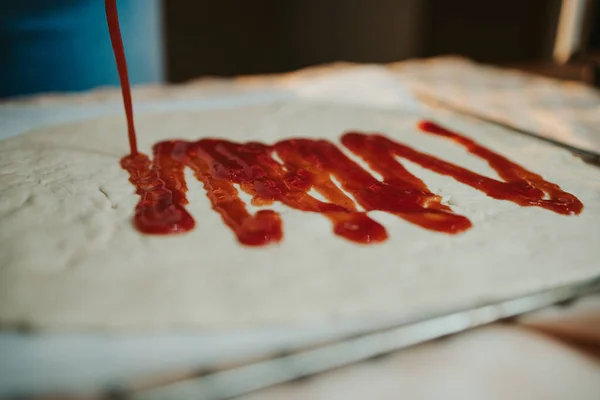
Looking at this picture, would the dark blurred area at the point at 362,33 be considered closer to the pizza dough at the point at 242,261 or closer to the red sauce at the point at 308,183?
the red sauce at the point at 308,183

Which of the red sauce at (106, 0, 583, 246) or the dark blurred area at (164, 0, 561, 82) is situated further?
the dark blurred area at (164, 0, 561, 82)

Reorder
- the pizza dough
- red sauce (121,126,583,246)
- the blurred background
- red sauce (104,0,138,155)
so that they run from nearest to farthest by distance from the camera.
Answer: the pizza dough
red sauce (121,126,583,246)
red sauce (104,0,138,155)
the blurred background

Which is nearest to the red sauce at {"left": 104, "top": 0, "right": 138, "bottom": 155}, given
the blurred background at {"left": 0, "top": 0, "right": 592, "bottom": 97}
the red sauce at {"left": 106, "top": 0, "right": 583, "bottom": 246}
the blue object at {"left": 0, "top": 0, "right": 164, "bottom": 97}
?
the red sauce at {"left": 106, "top": 0, "right": 583, "bottom": 246}

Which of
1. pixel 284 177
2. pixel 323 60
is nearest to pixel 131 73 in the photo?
pixel 323 60

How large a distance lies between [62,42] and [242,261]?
154 cm

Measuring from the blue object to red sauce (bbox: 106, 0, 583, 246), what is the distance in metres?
1.06

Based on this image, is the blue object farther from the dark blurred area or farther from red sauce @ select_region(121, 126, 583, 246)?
red sauce @ select_region(121, 126, 583, 246)

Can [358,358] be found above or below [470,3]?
below

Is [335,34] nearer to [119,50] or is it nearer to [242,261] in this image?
[119,50]

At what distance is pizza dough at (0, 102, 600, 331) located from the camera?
48 cm

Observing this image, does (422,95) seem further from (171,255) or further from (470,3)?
(470,3)

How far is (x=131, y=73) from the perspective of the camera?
1974 mm

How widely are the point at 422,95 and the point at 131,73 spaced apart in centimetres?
120

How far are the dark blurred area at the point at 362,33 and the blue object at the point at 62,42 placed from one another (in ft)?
1.55
